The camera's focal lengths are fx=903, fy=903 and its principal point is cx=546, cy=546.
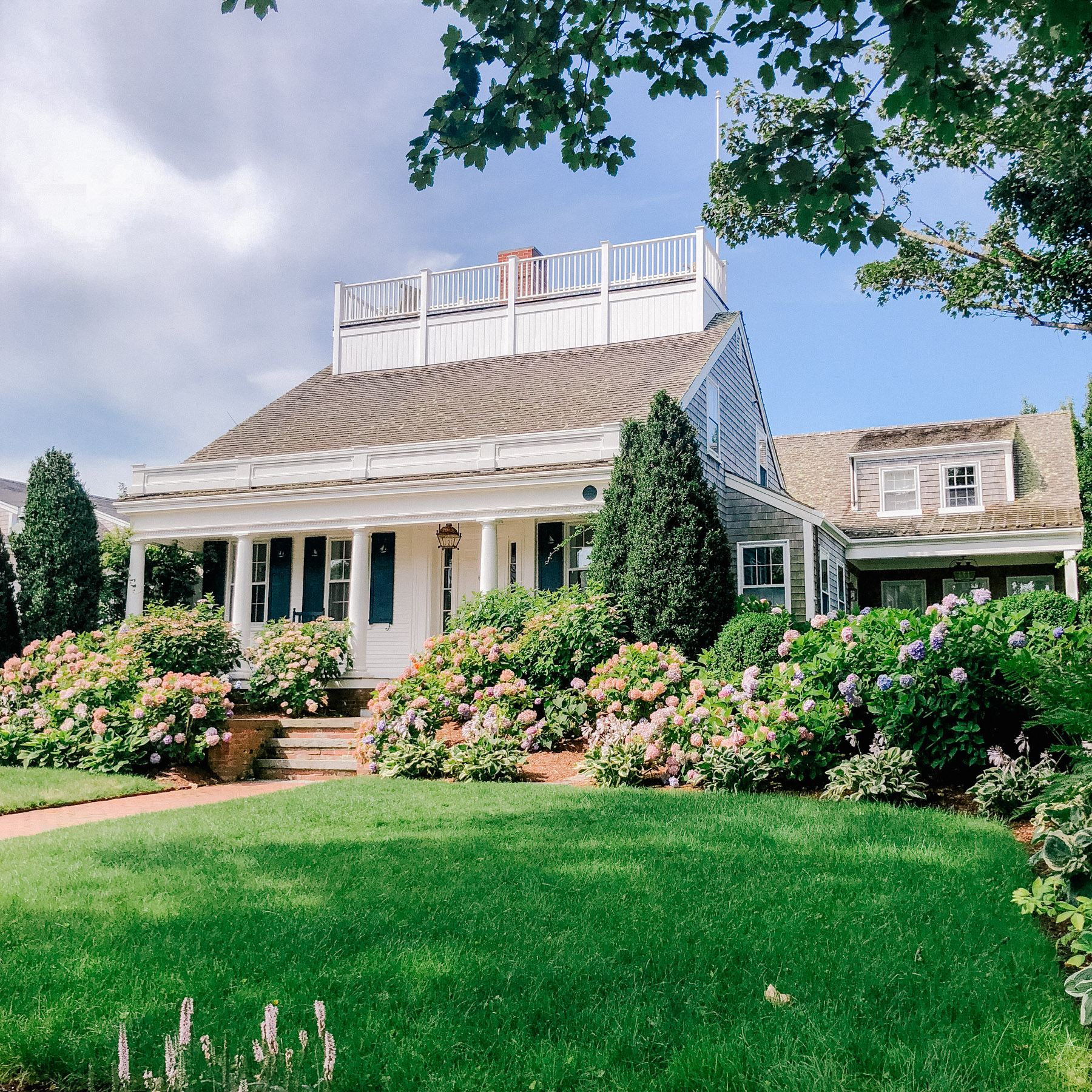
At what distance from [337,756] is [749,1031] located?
8.29 metres

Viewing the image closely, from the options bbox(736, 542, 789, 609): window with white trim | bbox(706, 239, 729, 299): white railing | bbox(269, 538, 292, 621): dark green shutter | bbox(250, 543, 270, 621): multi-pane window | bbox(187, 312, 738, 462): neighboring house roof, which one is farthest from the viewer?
bbox(706, 239, 729, 299): white railing

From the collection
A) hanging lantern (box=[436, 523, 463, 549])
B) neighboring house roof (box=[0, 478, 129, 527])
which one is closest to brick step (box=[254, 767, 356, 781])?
hanging lantern (box=[436, 523, 463, 549])

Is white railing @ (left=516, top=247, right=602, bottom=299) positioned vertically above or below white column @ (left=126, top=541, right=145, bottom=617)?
above

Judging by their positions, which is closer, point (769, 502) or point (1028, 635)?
point (1028, 635)

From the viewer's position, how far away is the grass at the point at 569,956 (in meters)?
2.52

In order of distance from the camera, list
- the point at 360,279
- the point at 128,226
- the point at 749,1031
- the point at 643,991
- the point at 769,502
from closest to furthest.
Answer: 1. the point at 749,1031
2. the point at 643,991
3. the point at 128,226
4. the point at 769,502
5. the point at 360,279

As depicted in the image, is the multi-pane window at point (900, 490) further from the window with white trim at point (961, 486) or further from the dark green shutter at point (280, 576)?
the dark green shutter at point (280, 576)

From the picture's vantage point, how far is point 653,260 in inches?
754

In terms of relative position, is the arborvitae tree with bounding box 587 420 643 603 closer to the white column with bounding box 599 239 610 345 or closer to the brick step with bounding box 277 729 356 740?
the brick step with bounding box 277 729 356 740

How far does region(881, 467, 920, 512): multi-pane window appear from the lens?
21234 millimetres

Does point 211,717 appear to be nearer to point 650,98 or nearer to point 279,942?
point 279,942

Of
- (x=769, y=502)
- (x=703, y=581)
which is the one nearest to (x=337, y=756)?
(x=703, y=581)

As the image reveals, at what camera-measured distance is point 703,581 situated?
11.9 m

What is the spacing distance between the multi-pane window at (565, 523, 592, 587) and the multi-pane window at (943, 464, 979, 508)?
10093 millimetres
